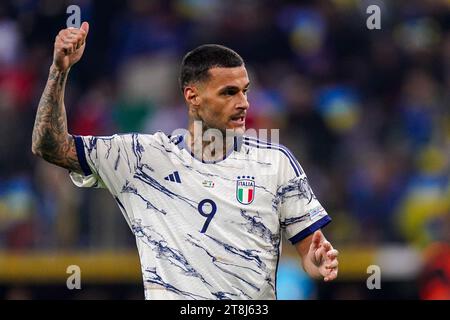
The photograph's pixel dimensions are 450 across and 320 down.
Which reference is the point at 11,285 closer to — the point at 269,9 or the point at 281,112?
the point at 281,112

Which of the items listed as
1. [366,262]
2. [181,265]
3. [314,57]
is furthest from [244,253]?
[314,57]

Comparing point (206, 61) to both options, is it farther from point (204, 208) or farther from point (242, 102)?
point (204, 208)

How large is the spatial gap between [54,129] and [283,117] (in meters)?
7.24

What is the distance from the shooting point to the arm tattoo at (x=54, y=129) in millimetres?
6359

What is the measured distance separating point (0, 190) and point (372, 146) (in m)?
4.29

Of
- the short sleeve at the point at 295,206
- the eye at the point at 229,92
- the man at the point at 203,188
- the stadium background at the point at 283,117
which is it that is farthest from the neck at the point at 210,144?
the stadium background at the point at 283,117

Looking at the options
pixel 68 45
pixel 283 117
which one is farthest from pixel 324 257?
pixel 283 117

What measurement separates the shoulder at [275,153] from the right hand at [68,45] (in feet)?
3.63

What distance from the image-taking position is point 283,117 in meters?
13.5

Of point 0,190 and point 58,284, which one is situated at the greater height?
point 0,190

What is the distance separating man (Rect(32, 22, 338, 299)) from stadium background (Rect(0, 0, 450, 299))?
486cm

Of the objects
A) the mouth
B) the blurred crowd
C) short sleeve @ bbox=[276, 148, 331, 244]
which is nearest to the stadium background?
the blurred crowd
